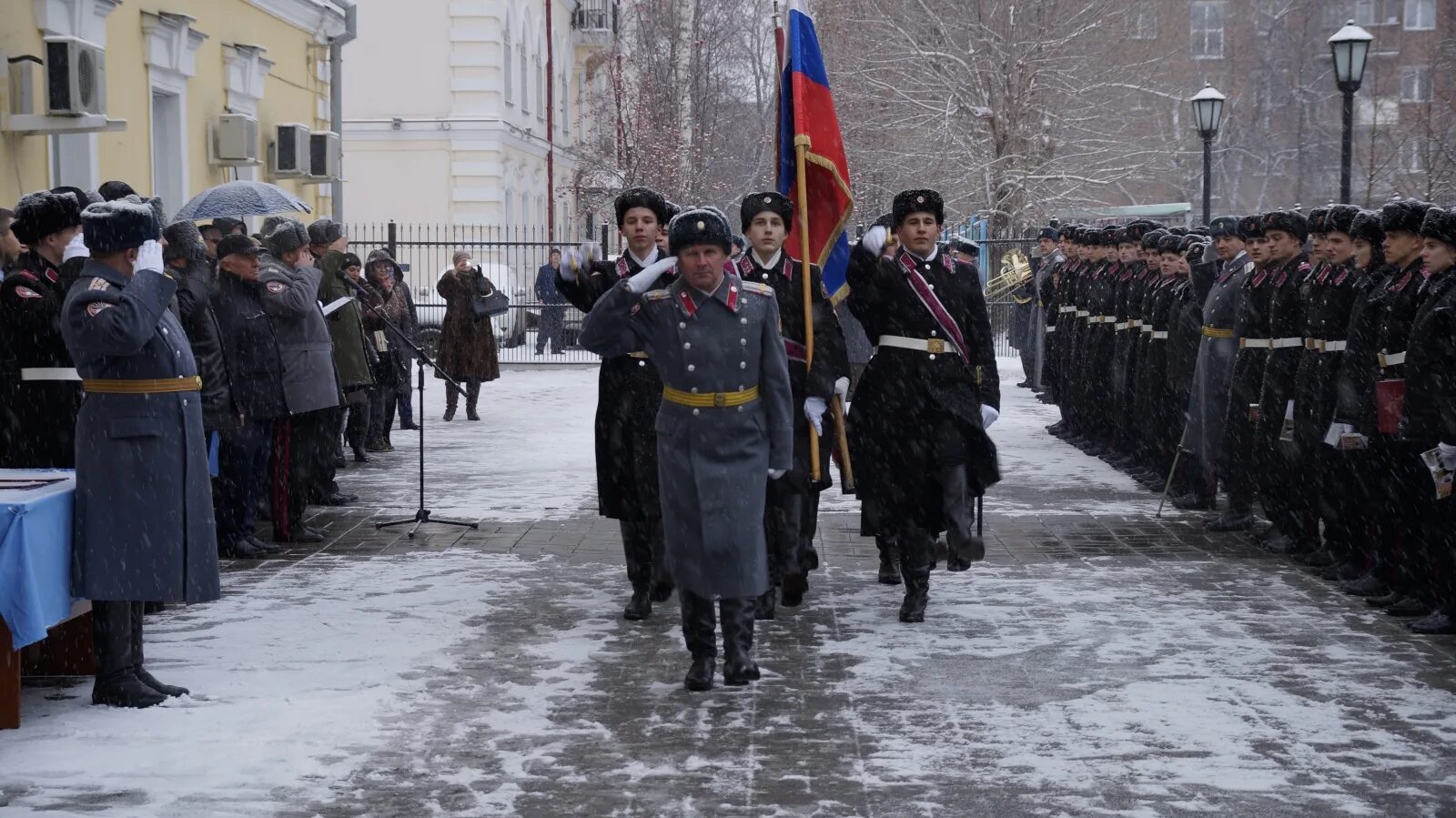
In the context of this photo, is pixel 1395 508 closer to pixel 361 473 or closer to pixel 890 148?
pixel 361 473

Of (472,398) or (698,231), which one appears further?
(472,398)

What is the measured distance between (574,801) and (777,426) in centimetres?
194

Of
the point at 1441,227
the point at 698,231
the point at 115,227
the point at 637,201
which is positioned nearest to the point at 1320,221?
the point at 1441,227

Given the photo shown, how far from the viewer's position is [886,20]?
3422 centimetres

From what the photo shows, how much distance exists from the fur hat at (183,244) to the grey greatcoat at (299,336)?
0.87 meters

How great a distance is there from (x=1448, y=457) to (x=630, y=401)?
3.50 m

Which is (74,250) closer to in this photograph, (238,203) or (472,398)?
(238,203)

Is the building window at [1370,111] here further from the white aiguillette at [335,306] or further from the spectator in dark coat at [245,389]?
the spectator in dark coat at [245,389]

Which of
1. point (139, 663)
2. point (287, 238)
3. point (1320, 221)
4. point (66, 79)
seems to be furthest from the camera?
point (66, 79)

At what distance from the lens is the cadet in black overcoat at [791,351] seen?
8.04m

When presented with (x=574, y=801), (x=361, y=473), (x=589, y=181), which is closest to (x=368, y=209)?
(x=589, y=181)

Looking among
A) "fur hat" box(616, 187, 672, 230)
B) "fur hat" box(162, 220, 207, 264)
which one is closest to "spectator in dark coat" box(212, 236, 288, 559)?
"fur hat" box(162, 220, 207, 264)

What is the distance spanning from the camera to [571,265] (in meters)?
7.96

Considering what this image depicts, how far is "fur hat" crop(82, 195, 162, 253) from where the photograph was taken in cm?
645
